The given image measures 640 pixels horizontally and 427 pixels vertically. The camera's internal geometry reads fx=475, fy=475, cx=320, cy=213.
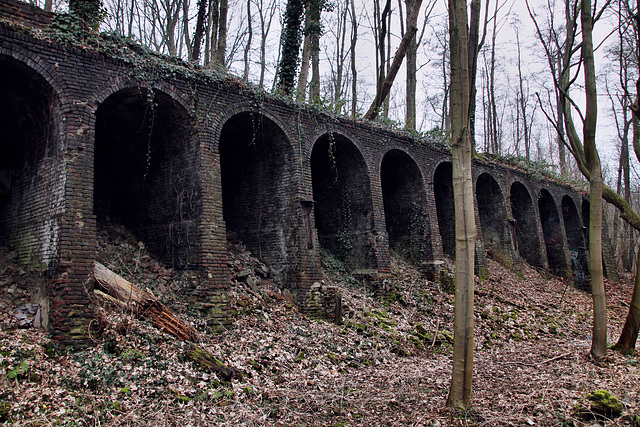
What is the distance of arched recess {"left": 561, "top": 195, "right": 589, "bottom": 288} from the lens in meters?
24.1

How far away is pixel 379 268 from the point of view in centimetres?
1307

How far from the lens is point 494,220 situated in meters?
19.8

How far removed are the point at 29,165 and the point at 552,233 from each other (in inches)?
884

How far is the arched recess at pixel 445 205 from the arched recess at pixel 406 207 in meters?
2.15

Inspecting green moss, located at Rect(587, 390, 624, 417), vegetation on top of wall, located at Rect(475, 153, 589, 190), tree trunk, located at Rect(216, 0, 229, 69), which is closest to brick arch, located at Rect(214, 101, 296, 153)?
tree trunk, located at Rect(216, 0, 229, 69)

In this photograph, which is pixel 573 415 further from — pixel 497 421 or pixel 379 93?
pixel 379 93

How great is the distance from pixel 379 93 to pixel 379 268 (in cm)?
603

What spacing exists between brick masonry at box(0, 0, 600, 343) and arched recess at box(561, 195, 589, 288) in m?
10.0

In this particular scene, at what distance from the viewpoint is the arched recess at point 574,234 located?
2411cm

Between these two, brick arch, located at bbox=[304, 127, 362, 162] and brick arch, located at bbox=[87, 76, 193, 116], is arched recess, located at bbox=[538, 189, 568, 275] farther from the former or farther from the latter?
brick arch, located at bbox=[87, 76, 193, 116]

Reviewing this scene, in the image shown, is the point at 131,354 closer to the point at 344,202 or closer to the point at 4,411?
the point at 4,411

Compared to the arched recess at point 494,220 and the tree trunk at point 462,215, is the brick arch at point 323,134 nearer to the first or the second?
the tree trunk at point 462,215

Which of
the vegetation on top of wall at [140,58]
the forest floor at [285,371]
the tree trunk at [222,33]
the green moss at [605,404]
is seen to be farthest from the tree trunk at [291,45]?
the green moss at [605,404]

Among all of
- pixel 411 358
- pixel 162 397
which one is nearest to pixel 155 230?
pixel 162 397
